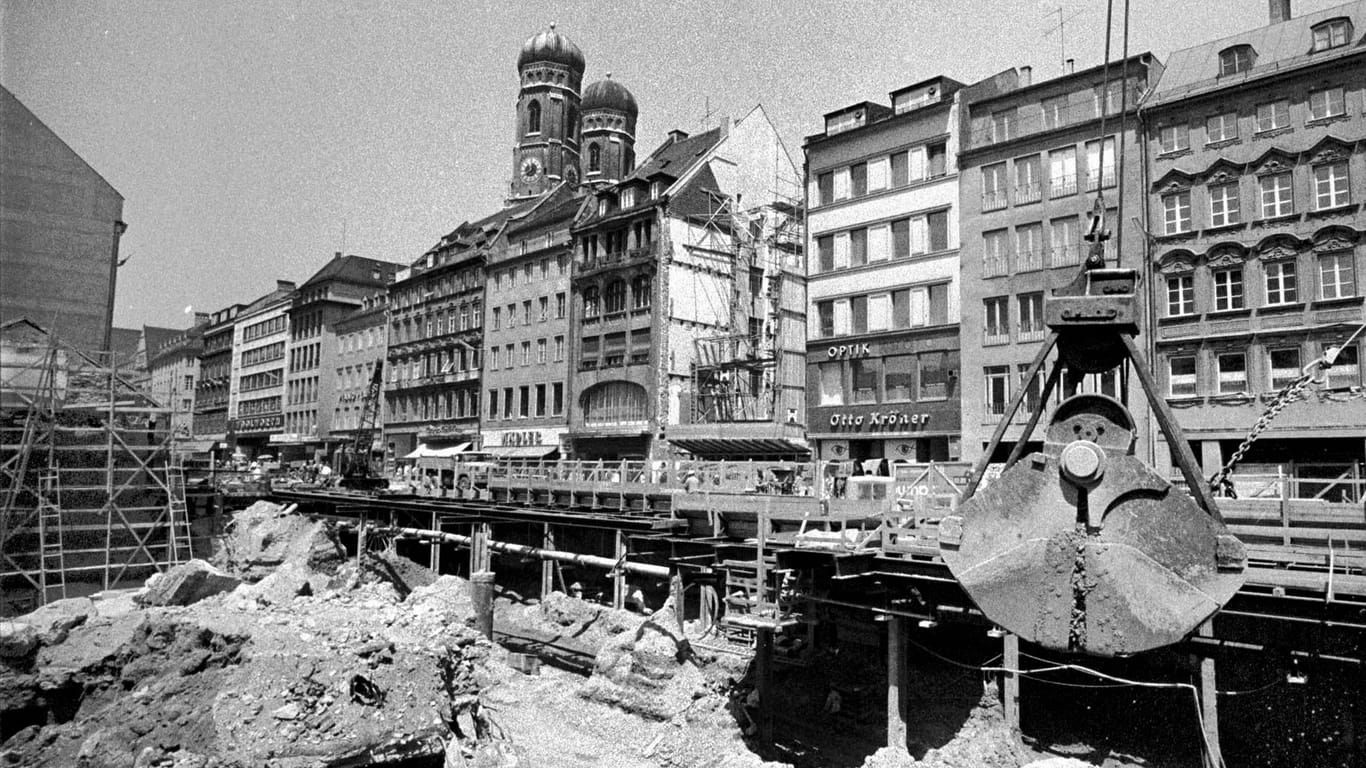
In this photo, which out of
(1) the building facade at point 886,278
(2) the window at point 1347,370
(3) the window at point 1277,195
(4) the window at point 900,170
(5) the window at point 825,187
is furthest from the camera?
(5) the window at point 825,187

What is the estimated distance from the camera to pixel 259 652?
15398mm

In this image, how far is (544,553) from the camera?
32.2m

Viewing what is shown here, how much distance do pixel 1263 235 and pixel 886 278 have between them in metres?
14.3

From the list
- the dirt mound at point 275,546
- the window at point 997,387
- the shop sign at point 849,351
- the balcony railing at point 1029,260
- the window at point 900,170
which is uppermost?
the window at point 900,170

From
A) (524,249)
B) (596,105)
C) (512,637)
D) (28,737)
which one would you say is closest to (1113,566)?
(28,737)

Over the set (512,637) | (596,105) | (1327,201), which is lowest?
(512,637)

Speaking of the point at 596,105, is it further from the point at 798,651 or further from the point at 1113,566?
the point at 1113,566

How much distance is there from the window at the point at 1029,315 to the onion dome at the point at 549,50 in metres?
69.1

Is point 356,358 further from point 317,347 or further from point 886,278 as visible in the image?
point 886,278

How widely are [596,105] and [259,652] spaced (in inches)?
3123

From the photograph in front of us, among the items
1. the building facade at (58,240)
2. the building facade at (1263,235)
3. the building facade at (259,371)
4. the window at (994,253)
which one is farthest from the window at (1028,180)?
the building facade at (259,371)

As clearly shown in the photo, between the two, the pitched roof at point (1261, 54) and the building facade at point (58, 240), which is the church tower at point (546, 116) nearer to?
the building facade at point (58, 240)

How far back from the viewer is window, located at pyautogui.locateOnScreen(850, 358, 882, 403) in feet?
133

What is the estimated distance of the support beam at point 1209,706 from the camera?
1529cm
